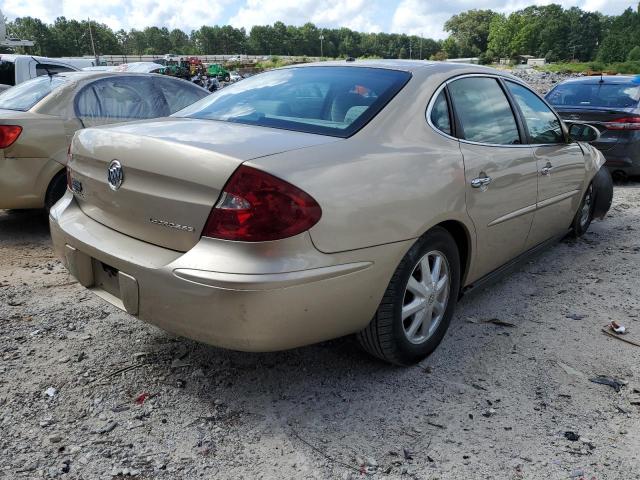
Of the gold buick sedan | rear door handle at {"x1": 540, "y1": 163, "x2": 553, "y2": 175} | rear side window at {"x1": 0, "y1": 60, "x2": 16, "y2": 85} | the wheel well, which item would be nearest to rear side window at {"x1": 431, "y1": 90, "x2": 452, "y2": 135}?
the gold buick sedan

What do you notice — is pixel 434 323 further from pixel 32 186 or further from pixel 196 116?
pixel 32 186

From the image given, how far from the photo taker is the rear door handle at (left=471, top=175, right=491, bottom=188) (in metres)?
2.96

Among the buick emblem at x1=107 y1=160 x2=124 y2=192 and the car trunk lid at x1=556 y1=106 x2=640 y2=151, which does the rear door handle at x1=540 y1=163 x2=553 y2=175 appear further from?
the car trunk lid at x1=556 y1=106 x2=640 y2=151

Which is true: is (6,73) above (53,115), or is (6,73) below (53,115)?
above

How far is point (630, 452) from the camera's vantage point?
7.43 ft

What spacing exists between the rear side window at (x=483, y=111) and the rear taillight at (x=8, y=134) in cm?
374

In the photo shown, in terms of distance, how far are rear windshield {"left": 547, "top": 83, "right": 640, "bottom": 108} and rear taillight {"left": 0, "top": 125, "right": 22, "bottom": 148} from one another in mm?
7059

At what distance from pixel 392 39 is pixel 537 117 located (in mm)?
179132

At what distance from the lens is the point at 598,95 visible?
8234 mm

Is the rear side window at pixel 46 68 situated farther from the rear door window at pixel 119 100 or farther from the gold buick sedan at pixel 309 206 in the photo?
the gold buick sedan at pixel 309 206

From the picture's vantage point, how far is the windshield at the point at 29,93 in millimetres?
5285

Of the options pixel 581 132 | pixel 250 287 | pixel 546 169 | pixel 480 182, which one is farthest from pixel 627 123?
pixel 250 287

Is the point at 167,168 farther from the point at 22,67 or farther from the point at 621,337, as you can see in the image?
the point at 22,67

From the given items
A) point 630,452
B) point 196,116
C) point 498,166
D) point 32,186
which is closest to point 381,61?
point 498,166
